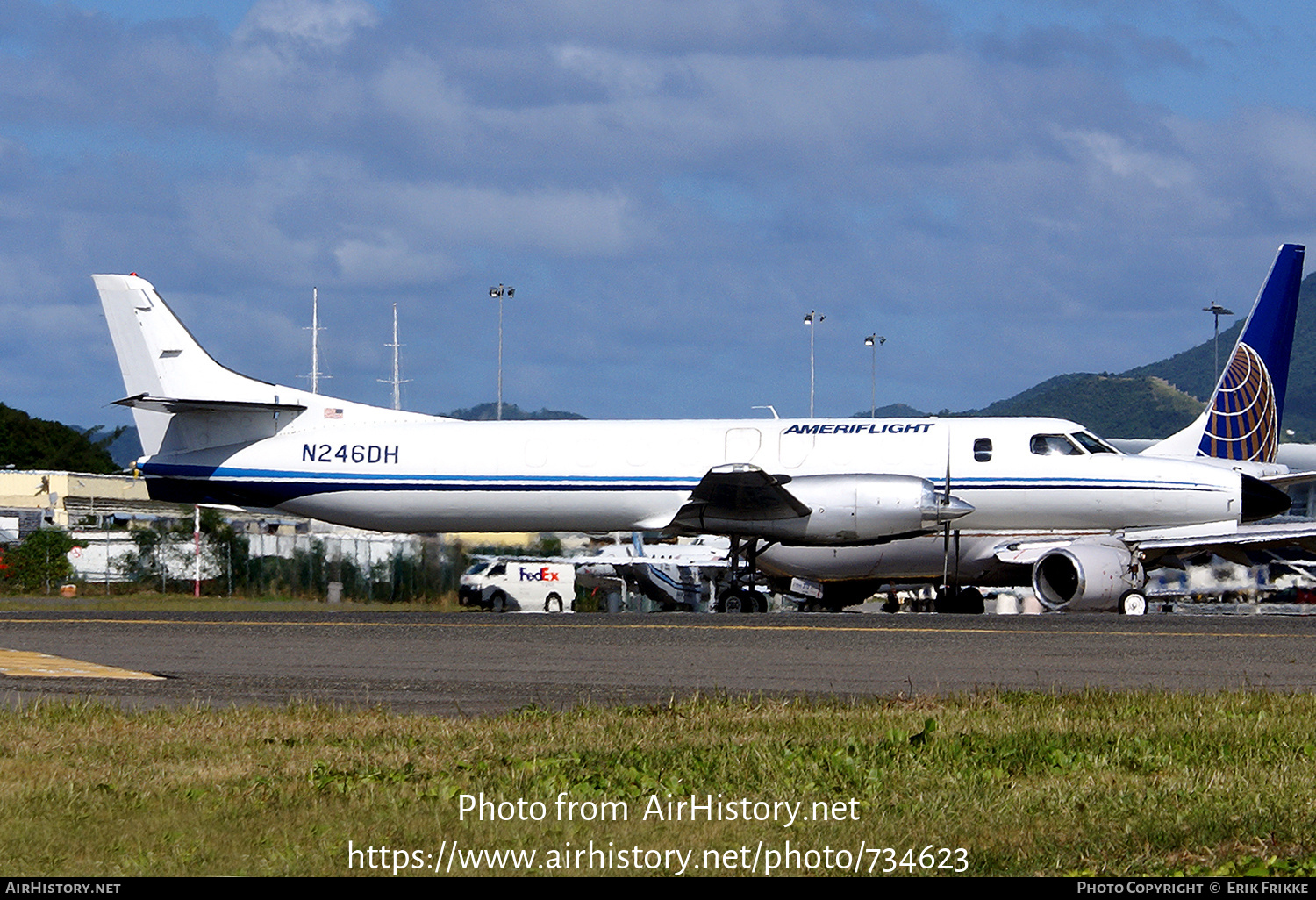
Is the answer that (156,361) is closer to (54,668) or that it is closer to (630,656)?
(54,668)

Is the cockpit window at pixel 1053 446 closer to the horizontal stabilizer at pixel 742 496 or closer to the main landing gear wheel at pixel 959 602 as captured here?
A: the main landing gear wheel at pixel 959 602

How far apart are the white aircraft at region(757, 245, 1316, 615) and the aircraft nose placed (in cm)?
42

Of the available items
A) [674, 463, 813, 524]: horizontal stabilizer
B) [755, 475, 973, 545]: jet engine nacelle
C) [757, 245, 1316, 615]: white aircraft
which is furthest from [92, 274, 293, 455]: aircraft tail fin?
[757, 245, 1316, 615]: white aircraft

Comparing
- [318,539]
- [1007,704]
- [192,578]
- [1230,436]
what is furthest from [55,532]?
[1007,704]

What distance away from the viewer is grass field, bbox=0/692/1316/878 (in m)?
6.26

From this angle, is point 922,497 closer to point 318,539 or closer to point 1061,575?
point 1061,575

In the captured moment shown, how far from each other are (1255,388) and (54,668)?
2884 centimetres

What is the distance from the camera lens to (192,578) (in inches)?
1786

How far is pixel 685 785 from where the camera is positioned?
26.4ft

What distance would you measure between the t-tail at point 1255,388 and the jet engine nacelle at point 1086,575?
28.5ft

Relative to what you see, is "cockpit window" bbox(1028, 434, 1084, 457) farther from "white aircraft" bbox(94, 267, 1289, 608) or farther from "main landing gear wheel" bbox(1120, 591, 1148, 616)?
"main landing gear wheel" bbox(1120, 591, 1148, 616)

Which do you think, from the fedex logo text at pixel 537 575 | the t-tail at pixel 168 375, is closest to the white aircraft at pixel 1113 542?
the t-tail at pixel 168 375

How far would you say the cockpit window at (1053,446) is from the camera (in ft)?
89.5

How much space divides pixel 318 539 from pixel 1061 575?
26.6 metres
